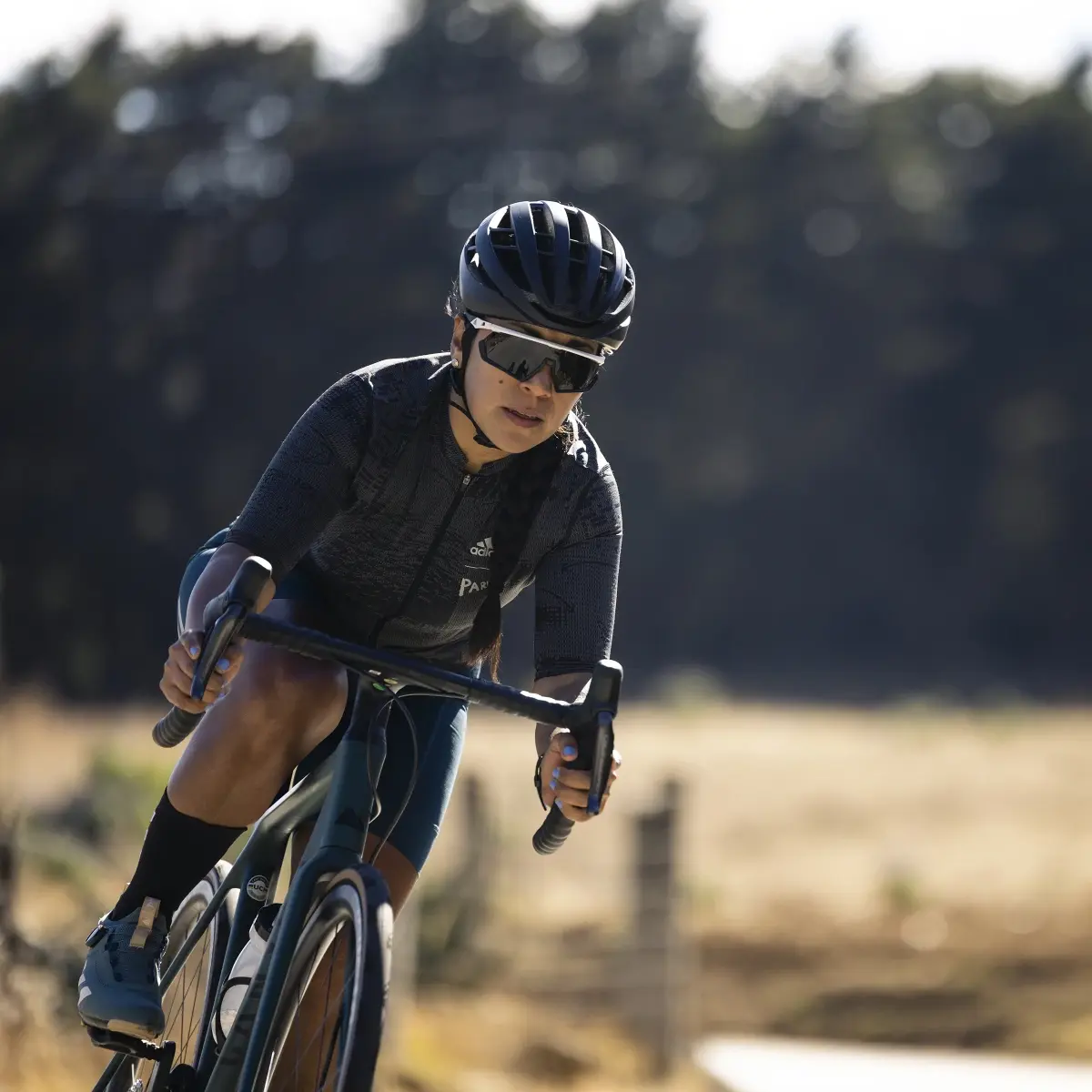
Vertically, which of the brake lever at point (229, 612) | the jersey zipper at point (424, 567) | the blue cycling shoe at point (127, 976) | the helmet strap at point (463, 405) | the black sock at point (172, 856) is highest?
the helmet strap at point (463, 405)

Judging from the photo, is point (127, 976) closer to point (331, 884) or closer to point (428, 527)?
point (331, 884)

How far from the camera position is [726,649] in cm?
4362

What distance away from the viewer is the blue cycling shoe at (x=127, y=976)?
3.47 metres

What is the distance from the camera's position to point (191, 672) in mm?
3125

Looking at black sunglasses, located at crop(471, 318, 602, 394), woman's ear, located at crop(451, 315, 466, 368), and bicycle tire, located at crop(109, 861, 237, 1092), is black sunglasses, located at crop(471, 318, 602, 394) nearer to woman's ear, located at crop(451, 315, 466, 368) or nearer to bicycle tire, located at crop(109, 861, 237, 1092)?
woman's ear, located at crop(451, 315, 466, 368)

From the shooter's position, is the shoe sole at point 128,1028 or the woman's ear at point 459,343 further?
the woman's ear at point 459,343

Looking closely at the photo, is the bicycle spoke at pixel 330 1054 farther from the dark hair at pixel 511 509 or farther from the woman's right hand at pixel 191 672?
the dark hair at pixel 511 509

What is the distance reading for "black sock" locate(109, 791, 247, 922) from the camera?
3.56m

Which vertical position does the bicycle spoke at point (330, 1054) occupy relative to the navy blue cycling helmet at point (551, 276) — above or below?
below

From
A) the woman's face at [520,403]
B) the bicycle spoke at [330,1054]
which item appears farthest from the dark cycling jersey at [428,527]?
the bicycle spoke at [330,1054]

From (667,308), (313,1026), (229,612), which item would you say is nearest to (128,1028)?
(313,1026)

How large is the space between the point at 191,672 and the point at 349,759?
33 centimetres

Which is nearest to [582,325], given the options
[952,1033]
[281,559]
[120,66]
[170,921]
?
[281,559]

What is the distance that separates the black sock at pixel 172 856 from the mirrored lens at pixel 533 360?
98 cm
